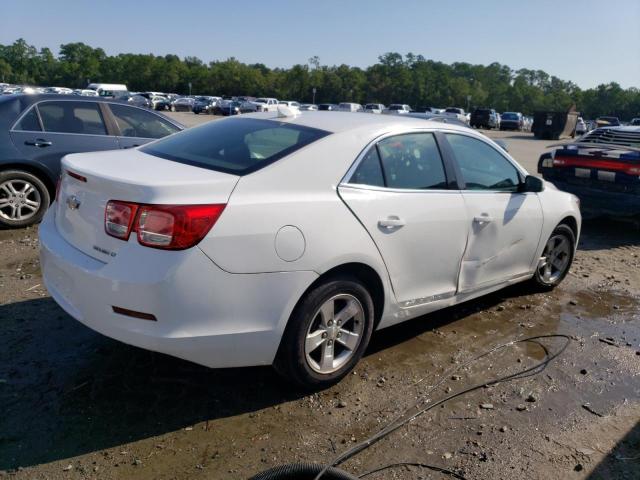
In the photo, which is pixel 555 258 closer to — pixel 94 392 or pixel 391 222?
pixel 391 222

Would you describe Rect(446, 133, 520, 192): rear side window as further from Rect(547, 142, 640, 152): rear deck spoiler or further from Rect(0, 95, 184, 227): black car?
Rect(0, 95, 184, 227): black car

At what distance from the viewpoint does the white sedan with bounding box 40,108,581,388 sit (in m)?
2.78

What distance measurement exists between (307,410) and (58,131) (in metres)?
5.30

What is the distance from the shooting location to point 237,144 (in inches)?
141

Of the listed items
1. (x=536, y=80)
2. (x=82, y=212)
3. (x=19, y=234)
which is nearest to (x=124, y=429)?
(x=82, y=212)

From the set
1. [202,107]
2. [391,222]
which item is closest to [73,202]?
[391,222]

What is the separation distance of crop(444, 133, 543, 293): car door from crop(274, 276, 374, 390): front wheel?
1052mm

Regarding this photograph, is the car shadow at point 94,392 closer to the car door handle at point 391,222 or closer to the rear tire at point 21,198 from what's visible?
the car door handle at point 391,222

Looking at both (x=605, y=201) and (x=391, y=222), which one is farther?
(x=605, y=201)

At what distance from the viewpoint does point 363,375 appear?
3.69 metres

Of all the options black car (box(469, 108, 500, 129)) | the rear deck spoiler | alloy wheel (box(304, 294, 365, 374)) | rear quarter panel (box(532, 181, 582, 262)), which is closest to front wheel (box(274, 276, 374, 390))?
alloy wheel (box(304, 294, 365, 374))

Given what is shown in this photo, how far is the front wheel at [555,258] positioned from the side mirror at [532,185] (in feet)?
2.24

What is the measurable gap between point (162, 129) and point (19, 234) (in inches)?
88.1

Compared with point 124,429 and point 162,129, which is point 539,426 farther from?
point 162,129
